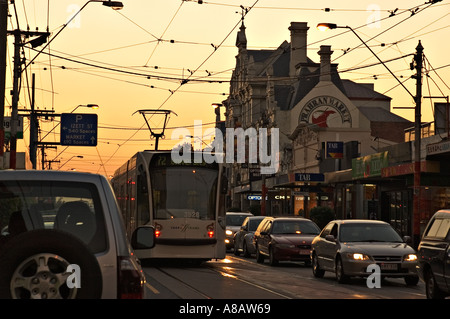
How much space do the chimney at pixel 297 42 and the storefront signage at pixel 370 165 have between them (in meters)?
44.7

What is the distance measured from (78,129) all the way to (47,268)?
150 ft

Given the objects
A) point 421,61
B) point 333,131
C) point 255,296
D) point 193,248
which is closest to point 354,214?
point 333,131

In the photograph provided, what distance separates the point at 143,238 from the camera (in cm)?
791

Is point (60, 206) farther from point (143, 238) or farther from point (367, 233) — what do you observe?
point (367, 233)

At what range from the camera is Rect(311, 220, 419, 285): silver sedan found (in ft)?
69.2

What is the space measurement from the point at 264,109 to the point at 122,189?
70.1 metres

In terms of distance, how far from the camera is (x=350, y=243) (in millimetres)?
22016

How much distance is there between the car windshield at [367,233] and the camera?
22.4 metres

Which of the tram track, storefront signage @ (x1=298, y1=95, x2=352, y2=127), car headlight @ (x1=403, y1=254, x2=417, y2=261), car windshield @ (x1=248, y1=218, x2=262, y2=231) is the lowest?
the tram track

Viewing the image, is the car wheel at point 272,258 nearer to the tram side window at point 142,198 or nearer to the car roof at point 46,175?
the tram side window at point 142,198

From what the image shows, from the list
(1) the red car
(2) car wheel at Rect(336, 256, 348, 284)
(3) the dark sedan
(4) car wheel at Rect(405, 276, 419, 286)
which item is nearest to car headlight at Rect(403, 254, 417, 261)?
(4) car wheel at Rect(405, 276, 419, 286)

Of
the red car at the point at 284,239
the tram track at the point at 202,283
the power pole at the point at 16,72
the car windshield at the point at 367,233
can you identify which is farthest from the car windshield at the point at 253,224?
the car windshield at the point at 367,233

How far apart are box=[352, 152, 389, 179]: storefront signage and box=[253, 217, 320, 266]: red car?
549 inches

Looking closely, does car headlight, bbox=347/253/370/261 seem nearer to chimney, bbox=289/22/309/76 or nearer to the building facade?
the building facade
